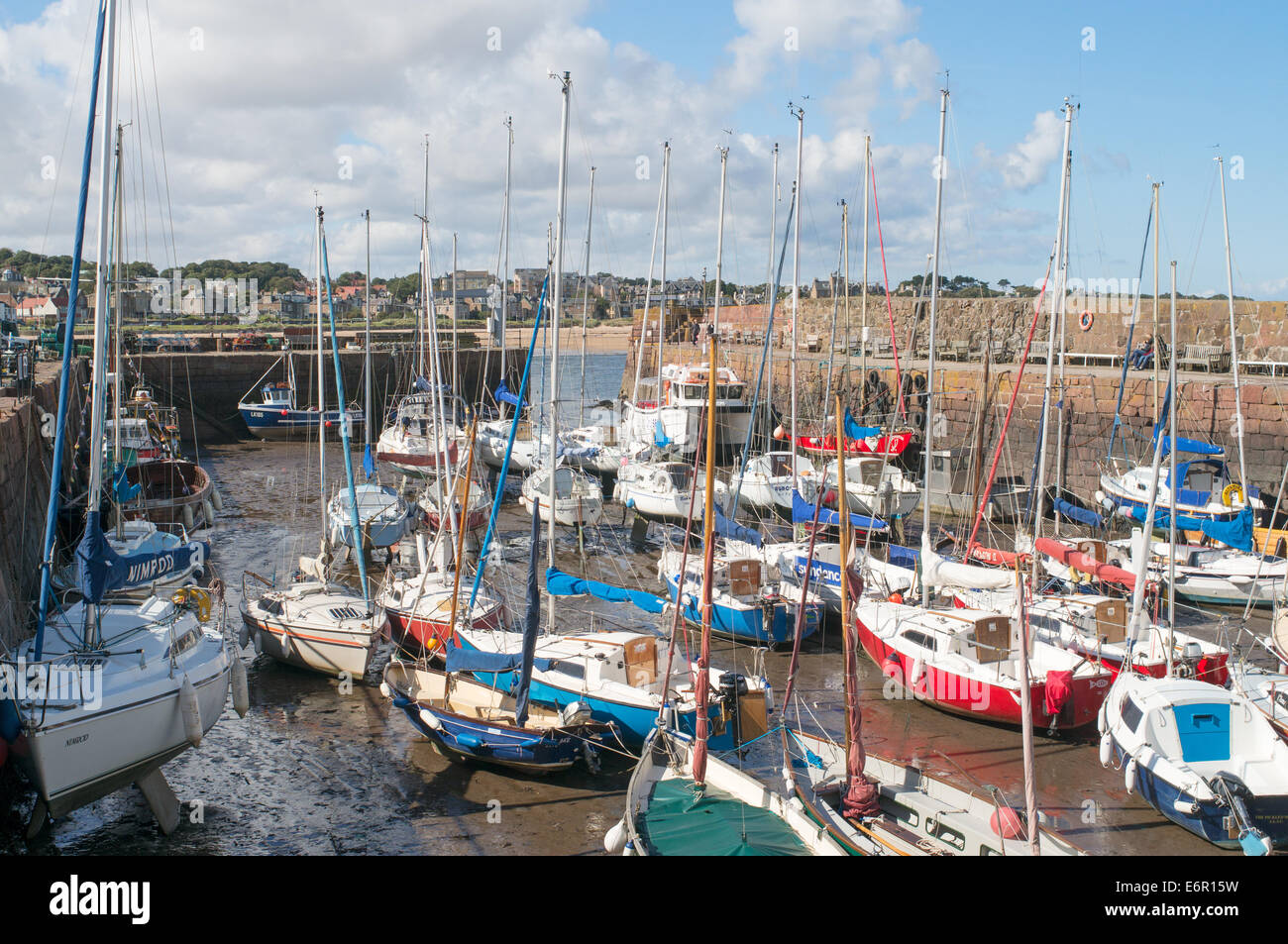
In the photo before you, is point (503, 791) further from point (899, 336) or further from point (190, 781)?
point (899, 336)

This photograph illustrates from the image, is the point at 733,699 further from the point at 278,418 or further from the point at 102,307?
the point at 278,418

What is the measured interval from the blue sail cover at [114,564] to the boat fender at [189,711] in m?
1.87

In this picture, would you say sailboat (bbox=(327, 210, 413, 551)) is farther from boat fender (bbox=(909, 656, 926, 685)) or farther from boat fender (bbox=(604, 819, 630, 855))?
boat fender (bbox=(604, 819, 630, 855))

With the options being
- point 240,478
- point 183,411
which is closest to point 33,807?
point 240,478

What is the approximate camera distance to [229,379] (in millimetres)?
46906

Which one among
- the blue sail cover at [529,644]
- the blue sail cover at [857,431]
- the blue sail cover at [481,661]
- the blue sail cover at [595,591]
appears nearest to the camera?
the blue sail cover at [529,644]

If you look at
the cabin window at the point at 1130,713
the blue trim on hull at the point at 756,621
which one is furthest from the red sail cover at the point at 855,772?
the blue trim on hull at the point at 756,621

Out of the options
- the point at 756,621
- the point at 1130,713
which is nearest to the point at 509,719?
the point at 756,621

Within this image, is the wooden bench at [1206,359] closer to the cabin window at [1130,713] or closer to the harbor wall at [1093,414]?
the harbor wall at [1093,414]

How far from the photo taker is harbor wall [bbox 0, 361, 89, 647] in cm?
1487

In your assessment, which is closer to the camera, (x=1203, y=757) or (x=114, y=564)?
(x=1203, y=757)

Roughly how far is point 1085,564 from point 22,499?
19.2 meters

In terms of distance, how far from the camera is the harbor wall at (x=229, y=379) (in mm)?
44969

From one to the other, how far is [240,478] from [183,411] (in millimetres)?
12635
